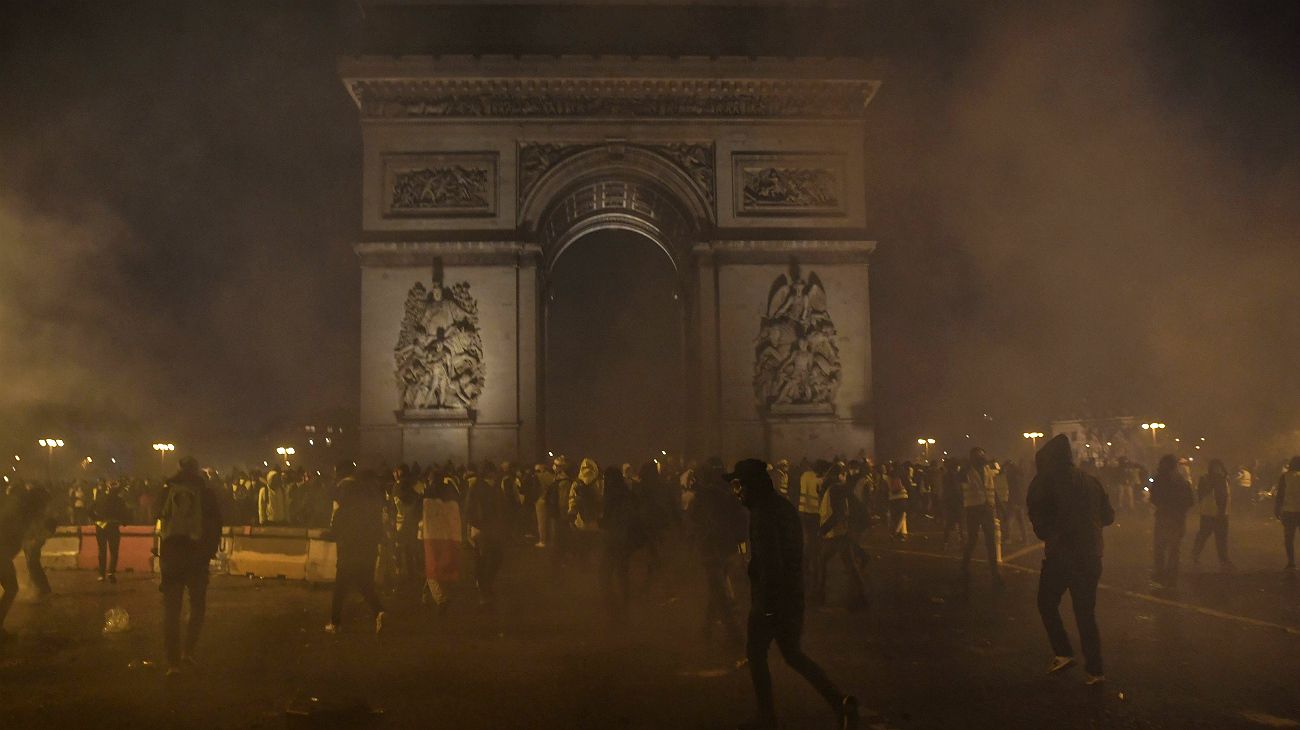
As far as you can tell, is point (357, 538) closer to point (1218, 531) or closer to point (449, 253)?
point (1218, 531)

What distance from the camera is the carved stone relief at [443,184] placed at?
2822 centimetres

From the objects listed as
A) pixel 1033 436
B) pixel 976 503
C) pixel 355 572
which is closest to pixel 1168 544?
pixel 976 503

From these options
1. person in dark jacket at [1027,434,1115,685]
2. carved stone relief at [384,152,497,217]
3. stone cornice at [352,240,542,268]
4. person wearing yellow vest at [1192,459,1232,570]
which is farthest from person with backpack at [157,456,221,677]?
carved stone relief at [384,152,497,217]

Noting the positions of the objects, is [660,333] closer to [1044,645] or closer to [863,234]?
[863,234]

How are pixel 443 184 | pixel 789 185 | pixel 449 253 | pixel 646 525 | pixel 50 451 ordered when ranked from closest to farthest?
pixel 646 525, pixel 449 253, pixel 443 184, pixel 789 185, pixel 50 451

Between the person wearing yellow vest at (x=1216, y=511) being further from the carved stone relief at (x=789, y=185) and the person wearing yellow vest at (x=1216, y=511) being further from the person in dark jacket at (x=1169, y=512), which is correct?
the carved stone relief at (x=789, y=185)

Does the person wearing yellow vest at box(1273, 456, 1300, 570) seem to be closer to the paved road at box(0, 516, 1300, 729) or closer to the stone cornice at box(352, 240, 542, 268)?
the paved road at box(0, 516, 1300, 729)

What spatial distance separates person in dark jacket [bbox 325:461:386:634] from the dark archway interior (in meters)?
33.1

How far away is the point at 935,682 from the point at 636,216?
87.0ft

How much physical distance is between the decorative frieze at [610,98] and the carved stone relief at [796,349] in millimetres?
4512

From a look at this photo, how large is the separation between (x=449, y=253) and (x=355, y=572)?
18565mm

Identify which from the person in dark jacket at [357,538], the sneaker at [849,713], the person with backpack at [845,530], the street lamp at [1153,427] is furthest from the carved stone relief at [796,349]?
the sneaker at [849,713]

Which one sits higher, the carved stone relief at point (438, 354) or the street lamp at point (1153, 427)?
the carved stone relief at point (438, 354)

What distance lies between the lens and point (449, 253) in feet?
91.8
